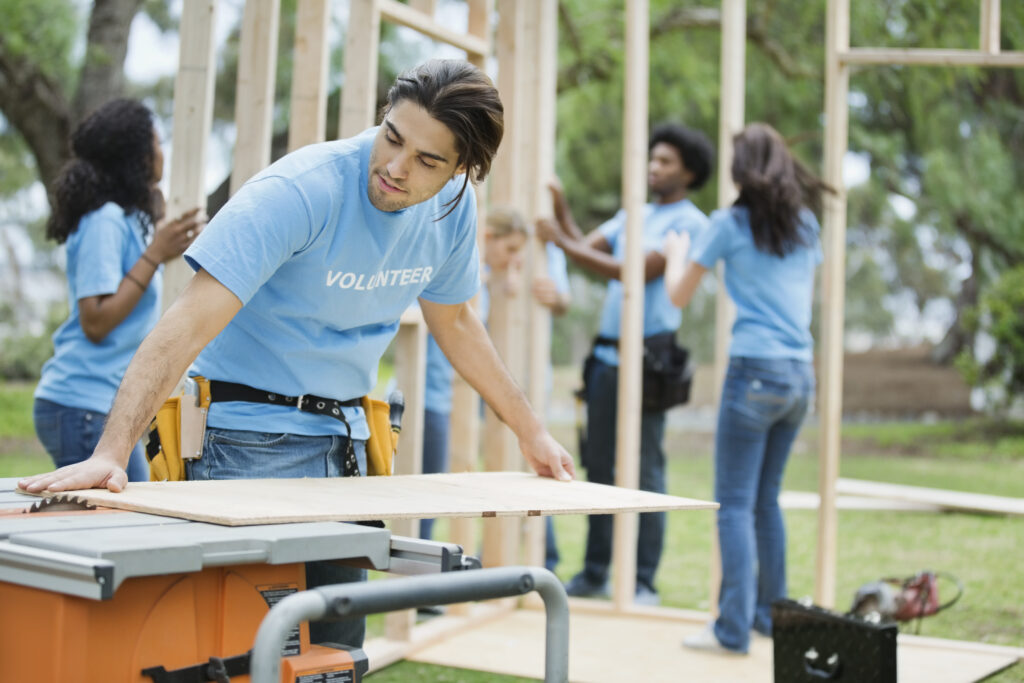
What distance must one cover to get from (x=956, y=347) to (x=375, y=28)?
14.0 m

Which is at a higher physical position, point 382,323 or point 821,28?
point 821,28

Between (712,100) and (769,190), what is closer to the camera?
(769,190)

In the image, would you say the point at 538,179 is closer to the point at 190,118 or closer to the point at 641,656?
the point at 190,118

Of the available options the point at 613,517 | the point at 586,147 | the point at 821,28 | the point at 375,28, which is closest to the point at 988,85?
the point at 821,28

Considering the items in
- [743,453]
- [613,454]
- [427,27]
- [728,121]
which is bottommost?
[613,454]

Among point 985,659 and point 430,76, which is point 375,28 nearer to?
point 430,76

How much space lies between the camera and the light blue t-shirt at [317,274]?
218cm

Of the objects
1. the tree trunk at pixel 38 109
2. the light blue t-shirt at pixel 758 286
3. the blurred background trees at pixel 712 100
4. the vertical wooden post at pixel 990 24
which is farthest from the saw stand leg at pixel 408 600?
the tree trunk at pixel 38 109

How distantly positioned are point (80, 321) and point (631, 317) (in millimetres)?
2282

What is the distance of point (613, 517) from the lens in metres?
5.09

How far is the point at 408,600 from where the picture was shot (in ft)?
5.22

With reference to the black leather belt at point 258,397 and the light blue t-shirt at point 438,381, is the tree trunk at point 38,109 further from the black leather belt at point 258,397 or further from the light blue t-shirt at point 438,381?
the black leather belt at point 258,397

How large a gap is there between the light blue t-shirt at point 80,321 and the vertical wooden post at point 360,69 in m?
0.78

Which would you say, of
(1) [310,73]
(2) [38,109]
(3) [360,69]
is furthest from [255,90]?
(2) [38,109]
